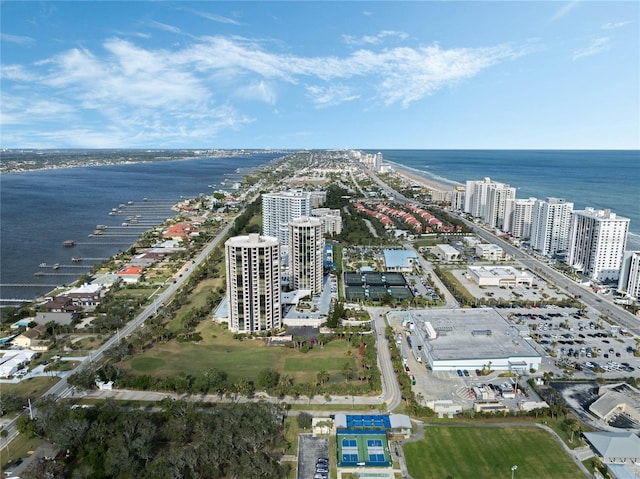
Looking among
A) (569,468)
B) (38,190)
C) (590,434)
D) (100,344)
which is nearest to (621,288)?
(590,434)

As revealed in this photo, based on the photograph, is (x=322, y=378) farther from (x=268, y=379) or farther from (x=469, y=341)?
(x=469, y=341)

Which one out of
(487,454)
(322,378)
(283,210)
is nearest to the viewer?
(487,454)

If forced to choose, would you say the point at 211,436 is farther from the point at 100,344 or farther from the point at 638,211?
the point at 638,211

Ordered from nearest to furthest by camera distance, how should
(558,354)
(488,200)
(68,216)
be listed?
(558,354)
(488,200)
(68,216)

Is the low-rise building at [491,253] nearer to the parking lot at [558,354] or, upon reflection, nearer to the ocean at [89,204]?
the parking lot at [558,354]

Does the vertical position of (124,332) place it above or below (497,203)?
below

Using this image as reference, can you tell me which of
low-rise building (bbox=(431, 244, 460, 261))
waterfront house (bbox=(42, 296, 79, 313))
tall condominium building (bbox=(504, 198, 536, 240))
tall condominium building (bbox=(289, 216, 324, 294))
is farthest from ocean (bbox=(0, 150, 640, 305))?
tall condominium building (bbox=(289, 216, 324, 294))

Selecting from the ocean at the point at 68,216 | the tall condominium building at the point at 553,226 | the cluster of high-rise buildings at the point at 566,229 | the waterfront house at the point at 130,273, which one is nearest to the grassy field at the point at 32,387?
the ocean at the point at 68,216

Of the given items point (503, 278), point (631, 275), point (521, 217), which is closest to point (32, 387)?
point (503, 278)
